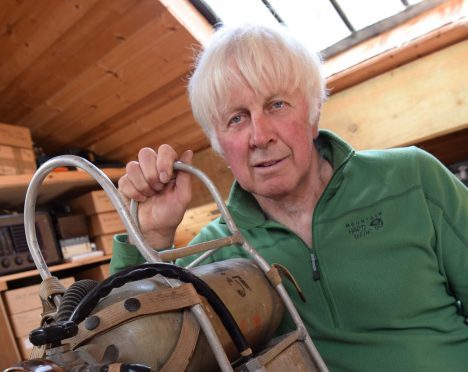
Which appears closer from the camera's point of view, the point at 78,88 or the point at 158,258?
the point at 158,258

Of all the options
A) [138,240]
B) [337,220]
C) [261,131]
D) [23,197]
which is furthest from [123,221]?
[23,197]

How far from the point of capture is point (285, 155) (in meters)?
1.01

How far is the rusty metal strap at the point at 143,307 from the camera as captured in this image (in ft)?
1.54

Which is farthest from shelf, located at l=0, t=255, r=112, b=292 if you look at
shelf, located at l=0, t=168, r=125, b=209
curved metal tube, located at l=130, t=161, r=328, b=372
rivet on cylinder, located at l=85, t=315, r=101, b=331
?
rivet on cylinder, located at l=85, t=315, r=101, b=331

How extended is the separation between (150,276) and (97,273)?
2.30 m

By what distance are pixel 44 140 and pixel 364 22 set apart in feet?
7.25

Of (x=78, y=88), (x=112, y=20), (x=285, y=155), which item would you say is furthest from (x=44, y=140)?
(x=285, y=155)

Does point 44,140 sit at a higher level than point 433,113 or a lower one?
higher

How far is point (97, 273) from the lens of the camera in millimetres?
2666

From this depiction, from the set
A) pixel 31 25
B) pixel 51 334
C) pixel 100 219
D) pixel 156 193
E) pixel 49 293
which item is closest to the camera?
pixel 51 334

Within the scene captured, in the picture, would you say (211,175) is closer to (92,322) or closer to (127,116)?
(127,116)

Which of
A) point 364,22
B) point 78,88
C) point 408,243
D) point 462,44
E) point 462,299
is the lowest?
point 462,299

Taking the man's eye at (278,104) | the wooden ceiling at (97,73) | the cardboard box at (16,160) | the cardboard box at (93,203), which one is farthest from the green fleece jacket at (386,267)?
the cardboard box at (93,203)

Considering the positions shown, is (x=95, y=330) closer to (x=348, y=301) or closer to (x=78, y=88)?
(x=348, y=301)
